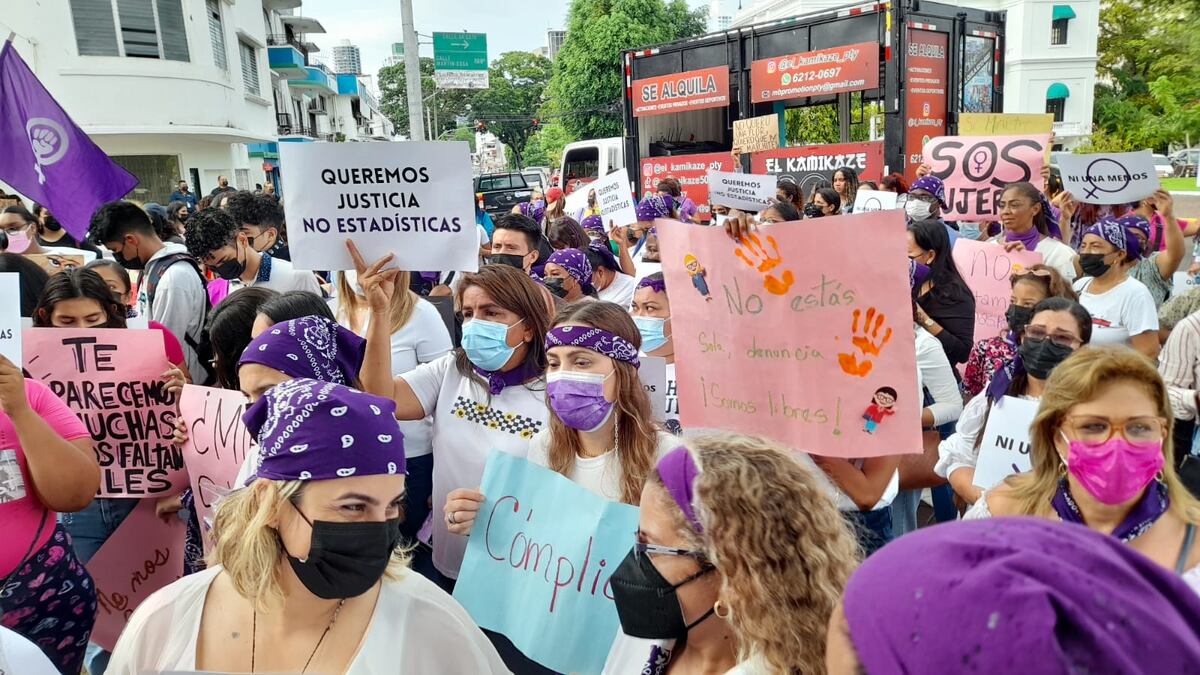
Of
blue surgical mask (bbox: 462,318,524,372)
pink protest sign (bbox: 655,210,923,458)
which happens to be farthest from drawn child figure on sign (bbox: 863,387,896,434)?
blue surgical mask (bbox: 462,318,524,372)

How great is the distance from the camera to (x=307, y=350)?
251cm

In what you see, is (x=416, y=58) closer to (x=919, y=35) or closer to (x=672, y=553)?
(x=919, y=35)

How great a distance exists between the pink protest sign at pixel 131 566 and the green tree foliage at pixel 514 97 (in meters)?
61.2

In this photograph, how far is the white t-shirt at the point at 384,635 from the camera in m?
1.64

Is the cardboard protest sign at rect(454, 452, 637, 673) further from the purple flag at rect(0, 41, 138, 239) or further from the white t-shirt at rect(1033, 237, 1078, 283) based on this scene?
the white t-shirt at rect(1033, 237, 1078, 283)

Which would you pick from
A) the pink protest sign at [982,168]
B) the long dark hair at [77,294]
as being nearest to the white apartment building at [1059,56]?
the pink protest sign at [982,168]

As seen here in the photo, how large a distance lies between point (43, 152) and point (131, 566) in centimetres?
243

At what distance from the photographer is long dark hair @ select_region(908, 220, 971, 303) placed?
15.2 ft

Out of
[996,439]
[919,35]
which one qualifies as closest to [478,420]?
[996,439]

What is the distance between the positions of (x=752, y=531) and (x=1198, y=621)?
895mm

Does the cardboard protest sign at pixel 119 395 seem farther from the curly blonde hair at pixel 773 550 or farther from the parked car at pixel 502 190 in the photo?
the parked car at pixel 502 190

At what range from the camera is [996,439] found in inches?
113

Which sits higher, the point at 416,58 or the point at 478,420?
the point at 416,58

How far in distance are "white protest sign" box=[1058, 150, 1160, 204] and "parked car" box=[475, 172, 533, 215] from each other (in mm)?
16393
